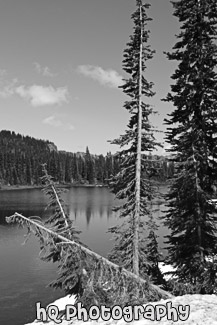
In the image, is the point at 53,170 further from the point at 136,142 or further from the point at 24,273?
the point at 136,142

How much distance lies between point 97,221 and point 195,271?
3922 cm

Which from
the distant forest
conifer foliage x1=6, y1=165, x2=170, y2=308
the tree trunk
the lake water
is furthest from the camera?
the distant forest

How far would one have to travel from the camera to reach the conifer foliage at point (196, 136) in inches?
552

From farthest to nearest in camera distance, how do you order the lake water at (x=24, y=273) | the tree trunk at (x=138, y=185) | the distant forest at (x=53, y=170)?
the distant forest at (x=53, y=170) < the lake water at (x=24, y=273) < the tree trunk at (x=138, y=185)

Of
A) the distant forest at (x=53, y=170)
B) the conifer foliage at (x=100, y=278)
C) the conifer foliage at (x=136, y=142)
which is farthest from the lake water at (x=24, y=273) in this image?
the distant forest at (x=53, y=170)

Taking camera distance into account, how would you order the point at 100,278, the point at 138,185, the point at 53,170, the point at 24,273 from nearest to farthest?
1. the point at 100,278
2. the point at 138,185
3. the point at 24,273
4. the point at 53,170

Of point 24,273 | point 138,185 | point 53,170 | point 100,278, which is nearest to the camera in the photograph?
point 100,278

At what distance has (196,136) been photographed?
1405 centimetres

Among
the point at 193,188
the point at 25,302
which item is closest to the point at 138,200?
the point at 193,188

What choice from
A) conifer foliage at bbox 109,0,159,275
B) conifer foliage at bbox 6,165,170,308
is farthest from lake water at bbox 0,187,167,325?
conifer foliage at bbox 6,165,170,308

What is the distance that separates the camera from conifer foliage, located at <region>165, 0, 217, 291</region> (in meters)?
14.0

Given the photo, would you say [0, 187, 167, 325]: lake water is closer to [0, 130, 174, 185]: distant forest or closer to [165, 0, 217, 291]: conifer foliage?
[165, 0, 217, 291]: conifer foliage

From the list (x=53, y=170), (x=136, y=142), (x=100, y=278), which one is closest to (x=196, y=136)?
(x=136, y=142)

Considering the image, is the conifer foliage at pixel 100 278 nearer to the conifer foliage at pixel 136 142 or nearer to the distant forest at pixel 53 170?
the conifer foliage at pixel 136 142
